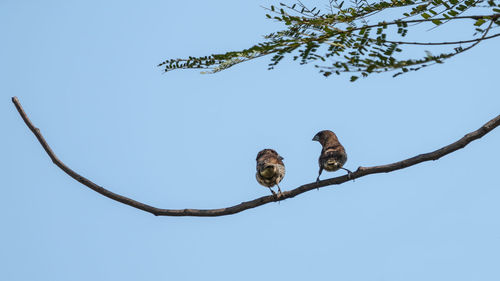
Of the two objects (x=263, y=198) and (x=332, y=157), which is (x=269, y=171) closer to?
(x=332, y=157)

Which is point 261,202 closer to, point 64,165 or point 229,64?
point 229,64

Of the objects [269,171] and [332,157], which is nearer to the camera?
[332,157]

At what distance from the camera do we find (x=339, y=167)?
8.70 metres

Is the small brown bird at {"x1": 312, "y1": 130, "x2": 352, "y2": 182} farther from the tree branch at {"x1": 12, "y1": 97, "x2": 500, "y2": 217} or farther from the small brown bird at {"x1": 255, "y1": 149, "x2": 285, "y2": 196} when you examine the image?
the tree branch at {"x1": 12, "y1": 97, "x2": 500, "y2": 217}

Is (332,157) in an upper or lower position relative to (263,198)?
upper

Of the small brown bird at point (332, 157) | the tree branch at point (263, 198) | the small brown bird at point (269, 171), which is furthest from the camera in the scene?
the small brown bird at point (269, 171)

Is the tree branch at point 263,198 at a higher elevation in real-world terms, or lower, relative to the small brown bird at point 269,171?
lower

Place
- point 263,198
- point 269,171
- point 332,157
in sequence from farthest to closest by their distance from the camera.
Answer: point 269,171 → point 332,157 → point 263,198

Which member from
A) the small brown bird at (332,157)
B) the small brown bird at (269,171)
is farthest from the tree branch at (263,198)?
the small brown bird at (269,171)

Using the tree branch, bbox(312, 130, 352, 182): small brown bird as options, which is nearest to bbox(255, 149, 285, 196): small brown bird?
bbox(312, 130, 352, 182): small brown bird

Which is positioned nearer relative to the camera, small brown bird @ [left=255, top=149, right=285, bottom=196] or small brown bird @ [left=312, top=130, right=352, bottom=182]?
small brown bird @ [left=312, top=130, right=352, bottom=182]

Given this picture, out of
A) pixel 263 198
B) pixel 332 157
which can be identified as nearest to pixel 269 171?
pixel 332 157

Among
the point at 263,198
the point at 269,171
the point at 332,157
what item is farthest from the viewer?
the point at 269,171

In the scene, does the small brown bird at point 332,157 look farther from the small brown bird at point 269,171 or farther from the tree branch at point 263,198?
the tree branch at point 263,198
